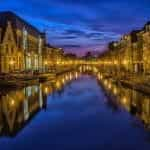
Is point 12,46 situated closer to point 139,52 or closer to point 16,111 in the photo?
point 139,52

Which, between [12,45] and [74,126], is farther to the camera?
[12,45]

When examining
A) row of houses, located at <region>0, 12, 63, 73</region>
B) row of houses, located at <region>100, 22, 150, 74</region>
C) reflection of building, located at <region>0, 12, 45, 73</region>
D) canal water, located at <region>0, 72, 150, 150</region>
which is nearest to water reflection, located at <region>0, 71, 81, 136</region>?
canal water, located at <region>0, 72, 150, 150</region>

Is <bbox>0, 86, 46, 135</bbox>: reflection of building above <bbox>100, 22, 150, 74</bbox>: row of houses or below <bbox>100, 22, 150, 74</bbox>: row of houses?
below

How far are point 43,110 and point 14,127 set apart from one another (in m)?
11.0

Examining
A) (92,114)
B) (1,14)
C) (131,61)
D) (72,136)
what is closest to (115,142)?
(72,136)

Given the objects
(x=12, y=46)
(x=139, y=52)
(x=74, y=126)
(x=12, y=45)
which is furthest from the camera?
(x=139, y=52)

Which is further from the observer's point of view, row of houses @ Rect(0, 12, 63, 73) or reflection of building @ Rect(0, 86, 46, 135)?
row of houses @ Rect(0, 12, 63, 73)

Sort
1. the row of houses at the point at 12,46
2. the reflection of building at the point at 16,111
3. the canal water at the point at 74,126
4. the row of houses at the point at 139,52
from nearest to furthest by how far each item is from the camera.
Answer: the canal water at the point at 74,126 < the reflection of building at the point at 16,111 < the row of houses at the point at 12,46 < the row of houses at the point at 139,52

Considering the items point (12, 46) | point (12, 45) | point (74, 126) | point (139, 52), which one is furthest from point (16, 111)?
point (139, 52)

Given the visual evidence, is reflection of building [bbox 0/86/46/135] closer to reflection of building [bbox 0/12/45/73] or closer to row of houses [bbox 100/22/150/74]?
reflection of building [bbox 0/12/45/73]

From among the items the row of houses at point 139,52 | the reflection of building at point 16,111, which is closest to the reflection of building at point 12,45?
the row of houses at point 139,52

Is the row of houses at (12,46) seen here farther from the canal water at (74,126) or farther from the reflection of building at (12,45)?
the canal water at (74,126)

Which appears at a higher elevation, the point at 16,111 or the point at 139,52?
the point at 139,52

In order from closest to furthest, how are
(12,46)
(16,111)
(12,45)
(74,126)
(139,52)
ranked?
(74,126)
(16,111)
(12,46)
(12,45)
(139,52)
